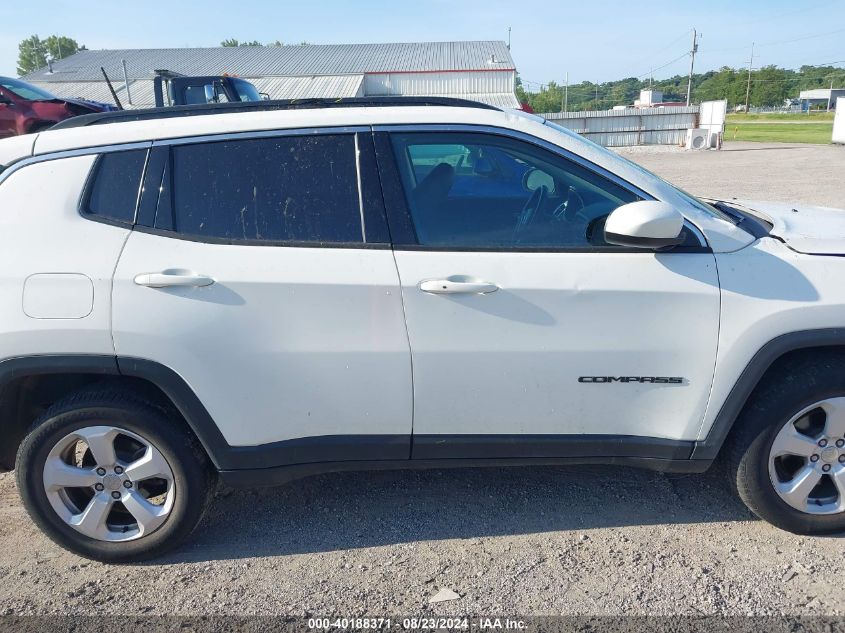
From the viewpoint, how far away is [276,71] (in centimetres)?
4094

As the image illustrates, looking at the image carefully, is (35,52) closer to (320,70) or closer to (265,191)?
(320,70)

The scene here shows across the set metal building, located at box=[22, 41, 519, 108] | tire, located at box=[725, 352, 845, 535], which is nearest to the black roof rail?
tire, located at box=[725, 352, 845, 535]

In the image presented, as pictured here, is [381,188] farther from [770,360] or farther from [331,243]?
[770,360]

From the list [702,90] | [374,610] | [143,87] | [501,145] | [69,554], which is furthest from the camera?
[702,90]

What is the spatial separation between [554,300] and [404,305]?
587 millimetres

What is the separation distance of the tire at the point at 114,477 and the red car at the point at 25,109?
39.5ft

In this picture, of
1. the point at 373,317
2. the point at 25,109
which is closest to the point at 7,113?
the point at 25,109

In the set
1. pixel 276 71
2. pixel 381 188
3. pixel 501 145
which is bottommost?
pixel 381 188

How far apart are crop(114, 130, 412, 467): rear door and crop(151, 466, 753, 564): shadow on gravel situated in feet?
1.54

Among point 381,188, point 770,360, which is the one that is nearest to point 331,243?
point 381,188

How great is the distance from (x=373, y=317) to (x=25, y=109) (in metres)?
13.2

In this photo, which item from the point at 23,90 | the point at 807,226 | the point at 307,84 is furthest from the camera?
the point at 307,84

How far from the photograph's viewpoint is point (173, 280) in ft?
8.51

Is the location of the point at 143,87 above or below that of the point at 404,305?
above
